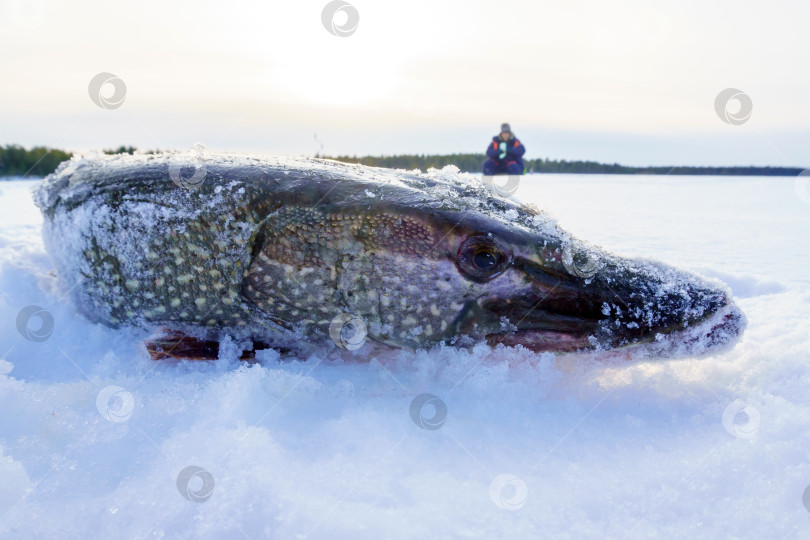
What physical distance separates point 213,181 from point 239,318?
630mm

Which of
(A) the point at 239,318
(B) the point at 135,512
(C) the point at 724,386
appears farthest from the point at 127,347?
(C) the point at 724,386

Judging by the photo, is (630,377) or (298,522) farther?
(630,377)

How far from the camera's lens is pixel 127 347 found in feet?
7.61

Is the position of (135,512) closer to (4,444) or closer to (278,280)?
(4,444)

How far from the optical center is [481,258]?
1.97 m
